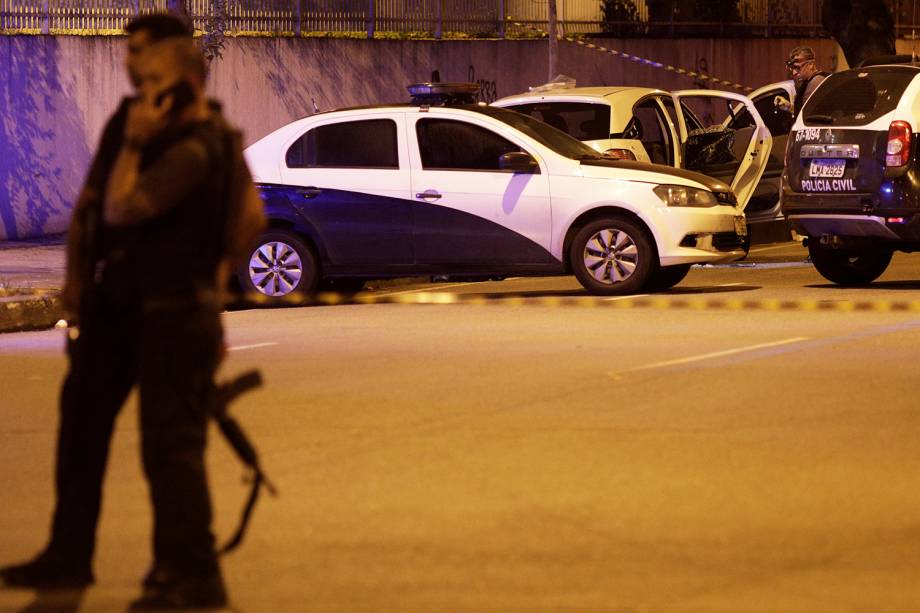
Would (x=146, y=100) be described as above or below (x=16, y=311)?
above

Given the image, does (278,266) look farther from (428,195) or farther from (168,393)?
(168,393)

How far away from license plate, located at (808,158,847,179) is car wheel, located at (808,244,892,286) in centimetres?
83

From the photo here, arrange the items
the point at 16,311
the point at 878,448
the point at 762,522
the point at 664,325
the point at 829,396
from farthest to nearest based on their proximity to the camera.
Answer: the point at 16,311, the point at 664,325, the point at 829,396, the point at 878,448, the point at 762,522

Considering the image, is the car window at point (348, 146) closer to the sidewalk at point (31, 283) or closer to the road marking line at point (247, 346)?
the sidewalk at point (31, 283)

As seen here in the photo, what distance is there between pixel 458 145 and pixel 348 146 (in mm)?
968

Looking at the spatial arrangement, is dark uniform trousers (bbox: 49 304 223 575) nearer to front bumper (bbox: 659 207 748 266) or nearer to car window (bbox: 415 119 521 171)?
front bumper (bbox: 659 207 748 266)

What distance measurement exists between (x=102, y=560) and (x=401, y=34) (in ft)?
66.5

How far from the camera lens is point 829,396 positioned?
9.61 m

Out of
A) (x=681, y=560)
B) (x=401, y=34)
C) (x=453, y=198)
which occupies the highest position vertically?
(x=401, y=34)

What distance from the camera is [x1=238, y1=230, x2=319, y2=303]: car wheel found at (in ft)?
50.8

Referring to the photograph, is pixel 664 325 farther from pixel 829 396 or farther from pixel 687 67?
pixel 687 67

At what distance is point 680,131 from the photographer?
1941 cm

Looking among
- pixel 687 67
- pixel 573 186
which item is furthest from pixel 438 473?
pixel 687 67

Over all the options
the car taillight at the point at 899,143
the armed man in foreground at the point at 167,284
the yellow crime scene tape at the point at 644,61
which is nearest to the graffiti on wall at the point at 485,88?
the yellow crime scene tape at the point at 644,61
